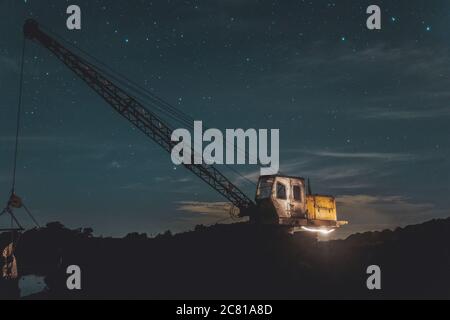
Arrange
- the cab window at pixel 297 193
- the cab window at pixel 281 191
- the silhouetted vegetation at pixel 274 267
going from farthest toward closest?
1. the cab window at pixel 297 193
2. the cab window at pixel 281 191
3. the silhouetted vegetation at pixel 274 267

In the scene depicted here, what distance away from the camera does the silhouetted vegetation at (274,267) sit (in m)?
30.2

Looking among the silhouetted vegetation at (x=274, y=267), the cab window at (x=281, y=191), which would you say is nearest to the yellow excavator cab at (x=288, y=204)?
the cab window at (x=281, y=191)

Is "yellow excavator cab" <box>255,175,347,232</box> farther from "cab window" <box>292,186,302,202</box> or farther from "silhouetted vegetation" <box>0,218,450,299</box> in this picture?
"silhouetted vegetation" <box>0,218,450,299</box>

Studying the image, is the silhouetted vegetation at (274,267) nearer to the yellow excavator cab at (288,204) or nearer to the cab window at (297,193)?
the yellow excavator cab at (288,204)

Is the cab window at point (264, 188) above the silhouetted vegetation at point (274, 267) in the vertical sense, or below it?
above

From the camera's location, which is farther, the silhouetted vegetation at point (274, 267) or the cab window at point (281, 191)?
the cab window at point (281, 191)

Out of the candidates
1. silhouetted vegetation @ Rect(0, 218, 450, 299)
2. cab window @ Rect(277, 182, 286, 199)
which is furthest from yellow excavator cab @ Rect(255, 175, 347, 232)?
silhouetted vegetation @ Rect(0, 218, 450, 299)

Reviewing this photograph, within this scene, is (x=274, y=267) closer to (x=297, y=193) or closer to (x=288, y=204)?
(x=288, y=204)

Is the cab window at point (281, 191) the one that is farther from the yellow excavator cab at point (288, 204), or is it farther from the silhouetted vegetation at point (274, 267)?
the silhouetted vegetation at point (274, 267)

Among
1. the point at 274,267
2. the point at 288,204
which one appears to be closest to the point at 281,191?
the point at 288,204

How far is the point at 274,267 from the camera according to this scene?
104 feet

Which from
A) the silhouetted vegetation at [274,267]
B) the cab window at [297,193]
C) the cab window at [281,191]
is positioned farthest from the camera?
the cab window at [297,193]

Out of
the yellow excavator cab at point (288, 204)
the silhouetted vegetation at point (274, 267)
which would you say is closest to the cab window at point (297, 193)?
the yellow excavator cab at point (288, 204)

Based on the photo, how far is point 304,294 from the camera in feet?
98.6
